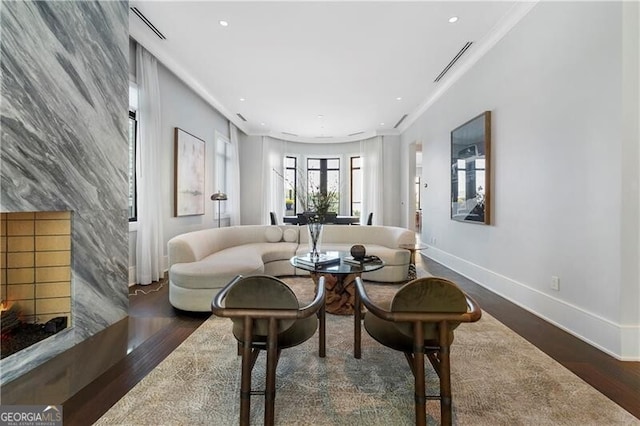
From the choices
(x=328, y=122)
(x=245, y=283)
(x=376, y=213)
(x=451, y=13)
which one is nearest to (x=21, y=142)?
(x=245, y=283)

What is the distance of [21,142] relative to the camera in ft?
6.02

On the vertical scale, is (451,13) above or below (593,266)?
above

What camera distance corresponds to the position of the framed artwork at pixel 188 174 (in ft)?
15.4

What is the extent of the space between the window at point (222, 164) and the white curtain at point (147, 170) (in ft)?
8.26

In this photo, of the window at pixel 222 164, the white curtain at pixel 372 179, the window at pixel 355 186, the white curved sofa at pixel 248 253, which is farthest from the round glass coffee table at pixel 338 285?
the window at pixel 355 186

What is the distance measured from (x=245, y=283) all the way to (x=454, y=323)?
0.98 metres

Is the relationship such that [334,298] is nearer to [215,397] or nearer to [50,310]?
[215,397]

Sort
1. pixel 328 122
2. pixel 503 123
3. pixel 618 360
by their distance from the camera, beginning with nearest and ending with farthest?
1. pixel 618 360
2. pixel 503 123
3. pixel 328 122

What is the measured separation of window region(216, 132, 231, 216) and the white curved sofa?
239 cm

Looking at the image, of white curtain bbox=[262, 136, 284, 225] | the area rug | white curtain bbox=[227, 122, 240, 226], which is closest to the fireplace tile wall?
the area rug

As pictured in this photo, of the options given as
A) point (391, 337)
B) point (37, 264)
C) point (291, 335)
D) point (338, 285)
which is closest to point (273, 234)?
point (338, 285)

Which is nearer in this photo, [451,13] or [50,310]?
[50,310]

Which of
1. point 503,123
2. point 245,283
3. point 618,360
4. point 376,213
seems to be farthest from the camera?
point 376,213

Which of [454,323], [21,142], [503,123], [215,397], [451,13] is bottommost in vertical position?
[215,397]
